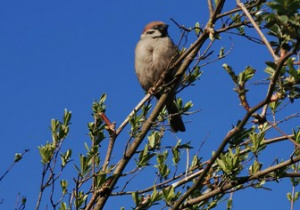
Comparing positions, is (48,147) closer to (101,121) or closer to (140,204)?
(101,121)

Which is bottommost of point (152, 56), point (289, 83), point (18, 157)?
point (289, 83)

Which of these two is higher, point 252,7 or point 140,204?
point 252,7

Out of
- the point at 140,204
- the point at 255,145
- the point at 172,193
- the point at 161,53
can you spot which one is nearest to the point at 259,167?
the point at 255,145

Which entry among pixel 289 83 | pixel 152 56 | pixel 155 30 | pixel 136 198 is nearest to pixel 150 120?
pixel 136 198

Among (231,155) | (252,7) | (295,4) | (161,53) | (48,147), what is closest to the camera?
(295,4)

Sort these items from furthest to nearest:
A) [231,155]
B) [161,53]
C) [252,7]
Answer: [161,53], [252,7], [231,155]

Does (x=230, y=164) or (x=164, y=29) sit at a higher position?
(x=164, y=29)

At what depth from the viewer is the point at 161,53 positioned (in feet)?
20.6

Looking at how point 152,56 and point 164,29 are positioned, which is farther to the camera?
point 164,29

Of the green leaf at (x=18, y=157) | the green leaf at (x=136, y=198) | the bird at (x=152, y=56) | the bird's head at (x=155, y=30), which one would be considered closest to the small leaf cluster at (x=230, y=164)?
the green leaf at (x=136, y=198)

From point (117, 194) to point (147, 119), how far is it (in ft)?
1.90

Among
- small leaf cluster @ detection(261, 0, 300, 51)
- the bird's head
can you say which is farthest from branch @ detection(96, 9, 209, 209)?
the bird's head

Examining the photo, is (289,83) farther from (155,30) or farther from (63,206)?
(155,30)

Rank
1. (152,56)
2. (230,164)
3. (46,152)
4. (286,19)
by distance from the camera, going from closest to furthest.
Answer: (286,19), (230,164), (46,152), (152,56)
